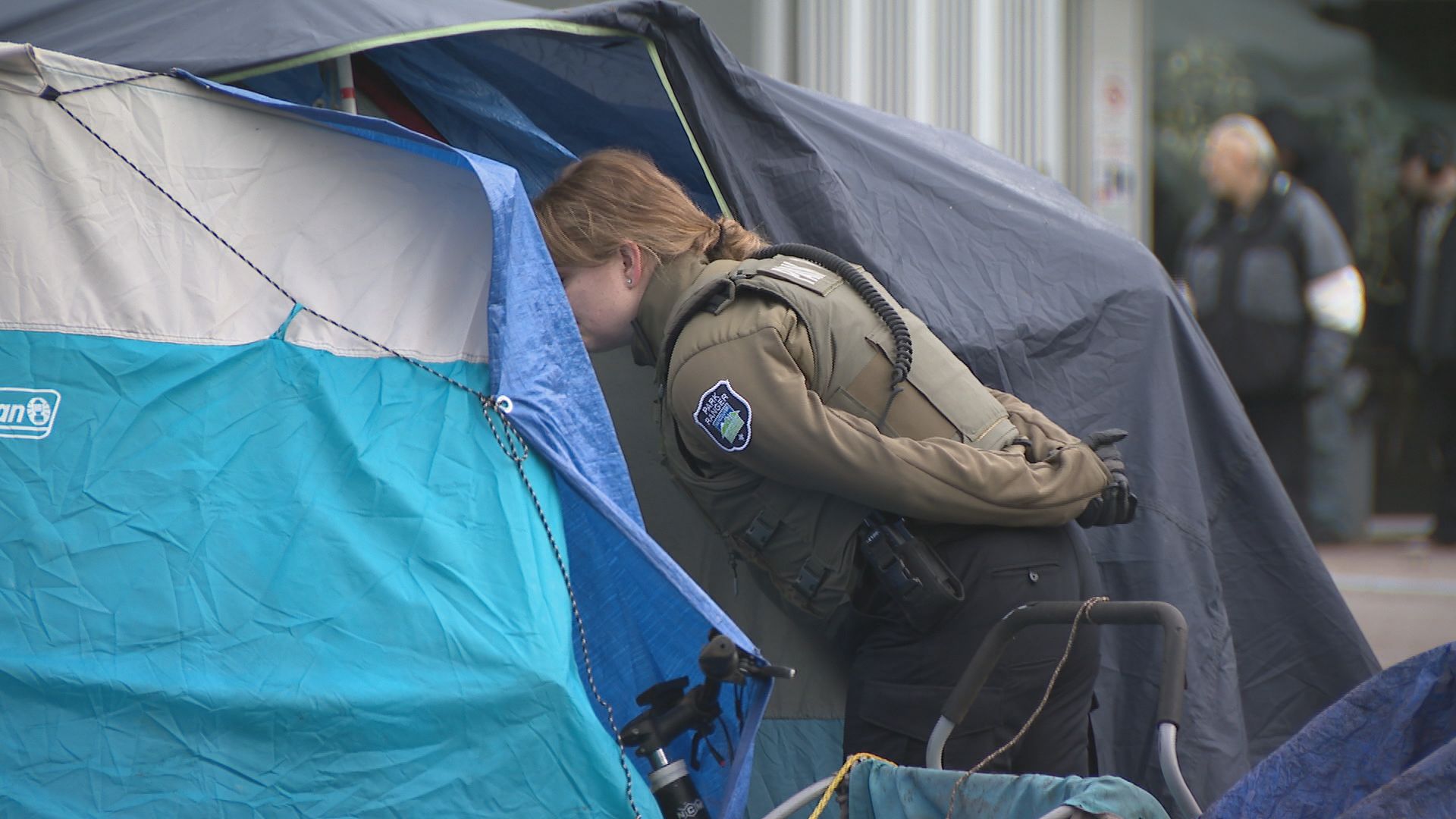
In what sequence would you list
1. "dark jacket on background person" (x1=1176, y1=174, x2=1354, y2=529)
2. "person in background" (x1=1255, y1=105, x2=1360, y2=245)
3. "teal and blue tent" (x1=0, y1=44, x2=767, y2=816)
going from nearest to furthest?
"teal and blue tent" (x1=0, y1=44, x2=767, y2=816) → "dark jacket on background person" (x1=1176, y1=174, x2=1354, y2=529) → "person in background" (x1=1255, y1=105, x2=1360, y2=245)

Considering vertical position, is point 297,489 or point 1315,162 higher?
point 297,489

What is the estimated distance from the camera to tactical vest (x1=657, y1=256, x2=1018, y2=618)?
103 inches

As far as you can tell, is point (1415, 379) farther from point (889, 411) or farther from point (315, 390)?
point (315, 390)

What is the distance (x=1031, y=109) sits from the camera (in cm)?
691

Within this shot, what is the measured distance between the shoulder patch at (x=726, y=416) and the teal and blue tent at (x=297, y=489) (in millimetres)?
200

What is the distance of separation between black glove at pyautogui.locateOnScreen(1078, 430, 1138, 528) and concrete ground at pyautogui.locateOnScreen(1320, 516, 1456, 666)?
97.1 inches

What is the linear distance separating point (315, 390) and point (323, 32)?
26.9 inches

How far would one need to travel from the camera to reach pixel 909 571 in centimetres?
264

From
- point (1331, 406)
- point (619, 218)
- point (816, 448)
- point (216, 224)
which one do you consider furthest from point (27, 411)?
point (1331, 406)

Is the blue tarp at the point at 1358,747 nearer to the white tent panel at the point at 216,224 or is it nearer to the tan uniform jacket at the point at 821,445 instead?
the tan uniform jacket at the point at 821,445

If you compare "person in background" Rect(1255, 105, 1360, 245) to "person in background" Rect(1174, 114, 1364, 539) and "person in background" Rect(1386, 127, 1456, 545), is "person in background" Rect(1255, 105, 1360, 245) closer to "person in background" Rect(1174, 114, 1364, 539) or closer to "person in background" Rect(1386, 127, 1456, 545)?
"person in background" Rect(1386, 127, 1456, 545)

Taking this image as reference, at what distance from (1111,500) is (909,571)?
42 cm

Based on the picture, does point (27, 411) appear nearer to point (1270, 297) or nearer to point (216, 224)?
point (216, 224)

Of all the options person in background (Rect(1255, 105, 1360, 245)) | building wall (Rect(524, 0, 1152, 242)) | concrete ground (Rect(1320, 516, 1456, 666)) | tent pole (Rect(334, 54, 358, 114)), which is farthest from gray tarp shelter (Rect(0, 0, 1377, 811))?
person in background (Rect(1255, 105, 1360, 245))
